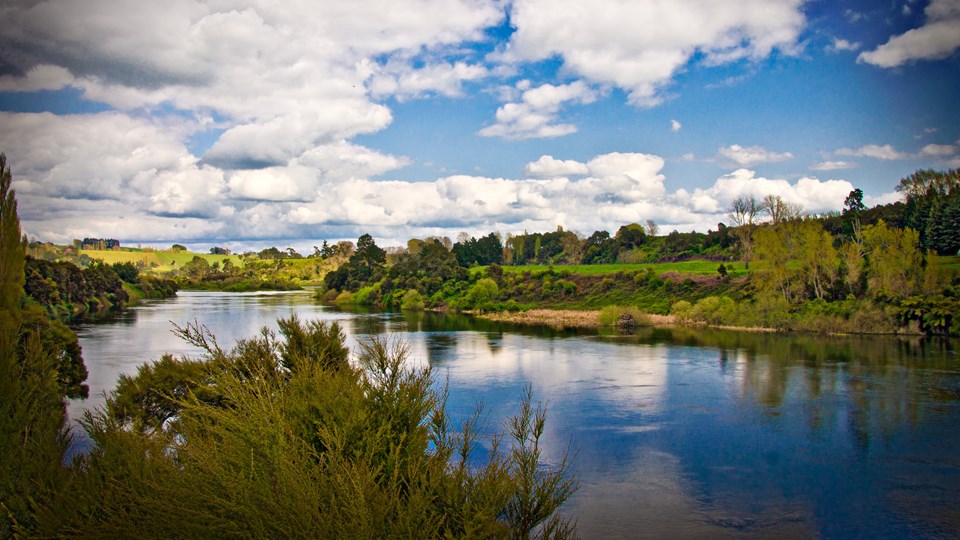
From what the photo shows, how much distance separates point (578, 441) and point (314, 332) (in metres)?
10.3

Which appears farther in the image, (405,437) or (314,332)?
(314,332)

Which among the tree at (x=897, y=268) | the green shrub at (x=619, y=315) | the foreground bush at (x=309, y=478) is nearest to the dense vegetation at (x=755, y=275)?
the tree at (x=897, y=268)

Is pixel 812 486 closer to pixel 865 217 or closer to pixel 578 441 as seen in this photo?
pixel 578 441

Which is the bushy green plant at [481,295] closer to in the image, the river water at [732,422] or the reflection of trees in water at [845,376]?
the river water at [732,422]

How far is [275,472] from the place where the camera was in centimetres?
802

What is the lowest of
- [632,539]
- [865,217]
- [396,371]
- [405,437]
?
[632,539]

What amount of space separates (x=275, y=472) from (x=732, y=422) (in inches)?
911

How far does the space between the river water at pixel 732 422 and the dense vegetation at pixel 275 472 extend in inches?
316

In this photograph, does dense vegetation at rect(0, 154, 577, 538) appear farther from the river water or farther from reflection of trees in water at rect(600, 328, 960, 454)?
reflection of trees in water at rect(600, 328, 960, 454)

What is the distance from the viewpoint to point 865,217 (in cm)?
8431

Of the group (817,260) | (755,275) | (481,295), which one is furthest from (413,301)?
(817,260)

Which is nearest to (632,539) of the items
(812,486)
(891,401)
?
(812,486)

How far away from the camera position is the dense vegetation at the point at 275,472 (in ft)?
25.4

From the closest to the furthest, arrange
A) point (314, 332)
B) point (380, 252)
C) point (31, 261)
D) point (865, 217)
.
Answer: point (314, 332) < point (31, 261) < point (865, 217) < point (380, 252)
